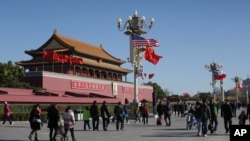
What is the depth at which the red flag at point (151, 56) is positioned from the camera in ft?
115

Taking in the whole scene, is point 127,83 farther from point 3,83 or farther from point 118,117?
point 118,117

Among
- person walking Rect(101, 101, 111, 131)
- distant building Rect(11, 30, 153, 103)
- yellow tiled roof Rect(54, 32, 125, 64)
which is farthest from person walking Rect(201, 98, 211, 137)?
yellow tiled roof Rect(54, 32, 125, 64)

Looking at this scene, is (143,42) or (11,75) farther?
(11,75)

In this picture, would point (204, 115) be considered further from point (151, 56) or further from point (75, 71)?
point (75, 71)

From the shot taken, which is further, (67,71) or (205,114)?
(67,71)

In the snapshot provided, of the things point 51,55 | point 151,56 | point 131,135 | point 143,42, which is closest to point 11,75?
point 51,55

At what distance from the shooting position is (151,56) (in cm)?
3531

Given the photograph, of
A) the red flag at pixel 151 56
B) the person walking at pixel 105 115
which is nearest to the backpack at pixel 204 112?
the person walking at pixel 105 115

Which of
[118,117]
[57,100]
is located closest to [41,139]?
[118,117]

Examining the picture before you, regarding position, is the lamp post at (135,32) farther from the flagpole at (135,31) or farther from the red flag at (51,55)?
the red flag at (51,55)

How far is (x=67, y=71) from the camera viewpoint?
5444 cm

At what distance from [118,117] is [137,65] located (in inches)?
637

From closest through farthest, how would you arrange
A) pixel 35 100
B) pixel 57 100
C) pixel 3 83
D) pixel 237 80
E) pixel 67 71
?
A: pixel 35 100 → pixel 57 100 → pixel 3 83 → pixel 67 71 → pixel 237 80

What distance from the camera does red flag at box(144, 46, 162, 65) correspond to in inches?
1386
